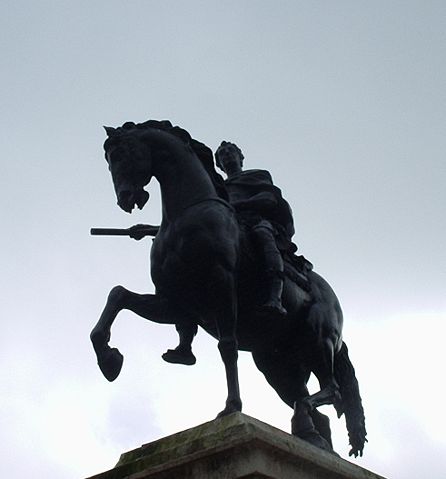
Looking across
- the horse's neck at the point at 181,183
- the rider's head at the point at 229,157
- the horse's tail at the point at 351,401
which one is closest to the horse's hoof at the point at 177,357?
the horse's neck at the point at 181,183

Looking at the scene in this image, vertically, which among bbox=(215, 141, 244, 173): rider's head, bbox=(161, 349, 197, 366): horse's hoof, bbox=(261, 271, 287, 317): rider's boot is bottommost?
bbox=(161, 349, 197, 366): horse's hoof

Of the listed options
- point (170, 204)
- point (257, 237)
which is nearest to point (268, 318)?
point (257, 237)

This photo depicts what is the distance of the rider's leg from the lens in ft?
21.9

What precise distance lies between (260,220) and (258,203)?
0.91 feet

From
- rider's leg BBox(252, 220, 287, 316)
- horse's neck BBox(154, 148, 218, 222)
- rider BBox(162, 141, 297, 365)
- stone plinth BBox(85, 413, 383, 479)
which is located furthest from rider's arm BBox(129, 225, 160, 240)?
stone plinth BBox(85, 413, 383, 479)

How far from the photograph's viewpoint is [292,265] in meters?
7.73

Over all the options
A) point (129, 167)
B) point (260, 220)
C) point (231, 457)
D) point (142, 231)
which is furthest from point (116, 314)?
point (231, 457)

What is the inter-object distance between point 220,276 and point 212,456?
5.73 ft

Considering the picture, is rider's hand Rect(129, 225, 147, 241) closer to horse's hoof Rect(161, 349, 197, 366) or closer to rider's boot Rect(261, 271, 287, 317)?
horse's hoof Rect(161, 349, 197, 366)

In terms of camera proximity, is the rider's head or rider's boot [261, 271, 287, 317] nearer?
rider's boot [261, 271, 287, 317]

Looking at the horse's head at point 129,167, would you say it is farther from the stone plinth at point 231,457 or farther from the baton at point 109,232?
the stone plinth at point 231,457

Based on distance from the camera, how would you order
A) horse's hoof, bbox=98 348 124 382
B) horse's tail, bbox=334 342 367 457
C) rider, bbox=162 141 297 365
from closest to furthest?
horse's hoof, bbox=98 348 124 382, rider, bbox=162 141 297 365, horse's tail, bbox=334 342 367 457

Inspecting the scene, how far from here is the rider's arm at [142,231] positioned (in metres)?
8.12

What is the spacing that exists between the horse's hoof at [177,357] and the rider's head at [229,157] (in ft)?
8.57
